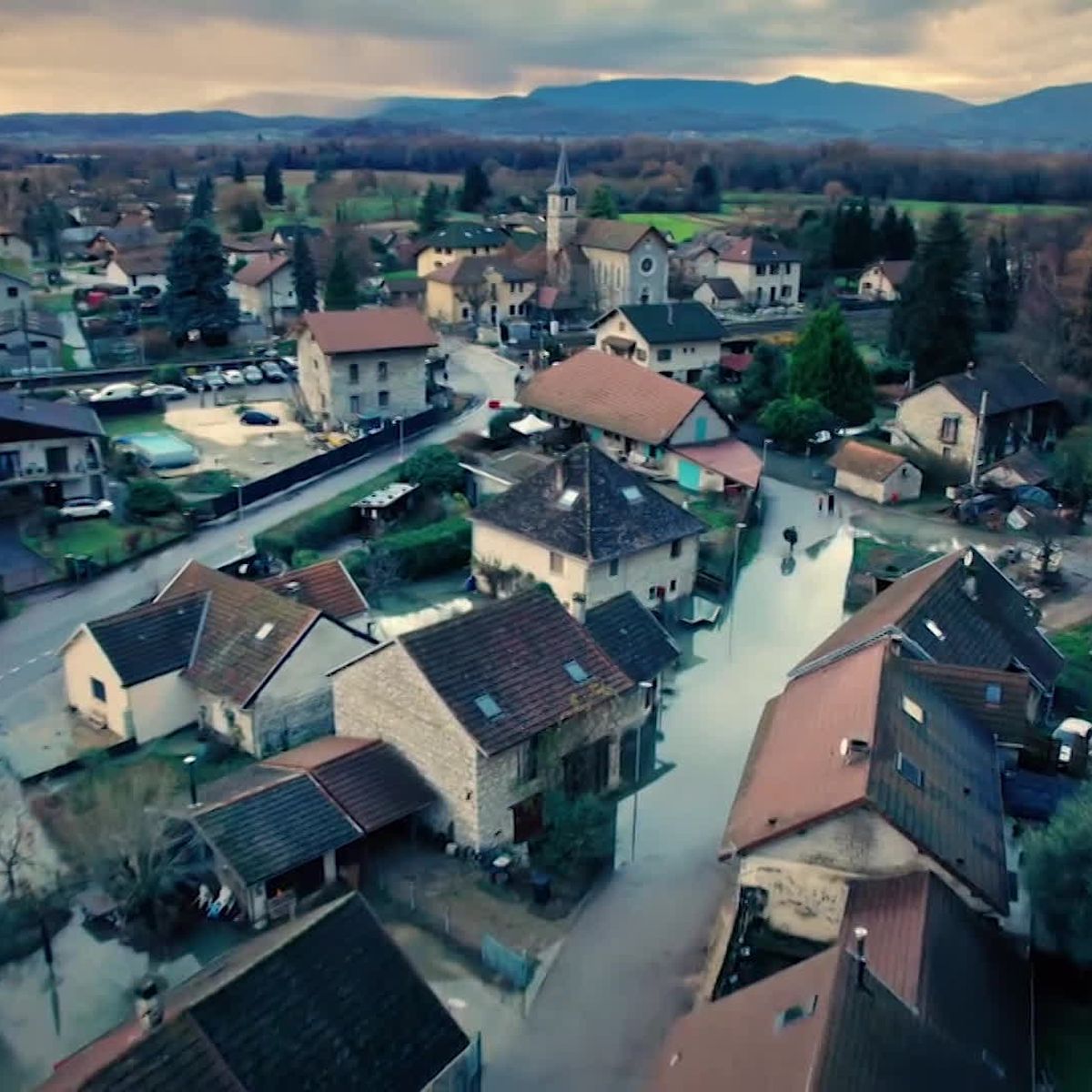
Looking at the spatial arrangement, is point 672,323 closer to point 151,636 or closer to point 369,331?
point 369,331

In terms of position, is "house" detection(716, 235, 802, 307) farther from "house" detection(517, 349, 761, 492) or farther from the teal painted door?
the teal painted door

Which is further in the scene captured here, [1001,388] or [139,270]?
[139,270]

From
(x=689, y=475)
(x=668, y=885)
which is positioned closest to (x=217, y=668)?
(x=668, y=885)

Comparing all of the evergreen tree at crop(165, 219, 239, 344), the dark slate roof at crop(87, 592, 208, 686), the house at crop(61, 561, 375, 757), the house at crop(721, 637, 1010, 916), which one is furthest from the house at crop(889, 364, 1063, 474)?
the evergreen tree at crop(165, 219, 239, 344)

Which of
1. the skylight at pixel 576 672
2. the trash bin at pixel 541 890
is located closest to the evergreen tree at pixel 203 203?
the skylight at pixel 576 672

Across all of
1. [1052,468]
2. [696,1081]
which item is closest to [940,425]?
[1052,468]

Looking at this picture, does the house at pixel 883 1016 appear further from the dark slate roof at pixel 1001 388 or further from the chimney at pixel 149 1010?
the dark slate roof at pixel 1001 388

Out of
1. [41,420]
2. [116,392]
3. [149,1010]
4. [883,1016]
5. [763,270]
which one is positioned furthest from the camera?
[763,270]
